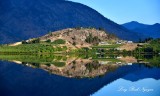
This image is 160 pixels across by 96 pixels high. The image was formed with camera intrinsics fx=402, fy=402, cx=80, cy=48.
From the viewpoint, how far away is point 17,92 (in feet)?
165

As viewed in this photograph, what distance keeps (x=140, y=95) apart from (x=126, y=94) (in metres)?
1.68

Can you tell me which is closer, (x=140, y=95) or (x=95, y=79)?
(x=140, y=95)

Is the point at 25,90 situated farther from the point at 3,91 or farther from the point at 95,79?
the point at 95,79

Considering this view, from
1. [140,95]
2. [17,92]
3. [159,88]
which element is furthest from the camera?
[159,88]

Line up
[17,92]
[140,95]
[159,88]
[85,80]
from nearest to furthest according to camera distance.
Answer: [140,95] → [17,92] → [159,88] → [85,80]

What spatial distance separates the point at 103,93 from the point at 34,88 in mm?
10356

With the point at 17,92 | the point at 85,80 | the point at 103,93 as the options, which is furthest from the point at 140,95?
the point at 85,80

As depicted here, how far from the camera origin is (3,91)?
51.1m

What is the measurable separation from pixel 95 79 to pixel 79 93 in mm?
19637

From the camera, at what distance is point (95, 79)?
231 ft

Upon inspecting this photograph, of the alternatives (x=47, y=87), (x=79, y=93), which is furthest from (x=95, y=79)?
(x=79, y=93)

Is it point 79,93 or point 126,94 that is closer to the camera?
point 126,94

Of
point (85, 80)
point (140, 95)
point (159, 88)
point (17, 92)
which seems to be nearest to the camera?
point (140, 95)

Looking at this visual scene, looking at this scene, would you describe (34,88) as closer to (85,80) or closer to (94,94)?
(94,94)
